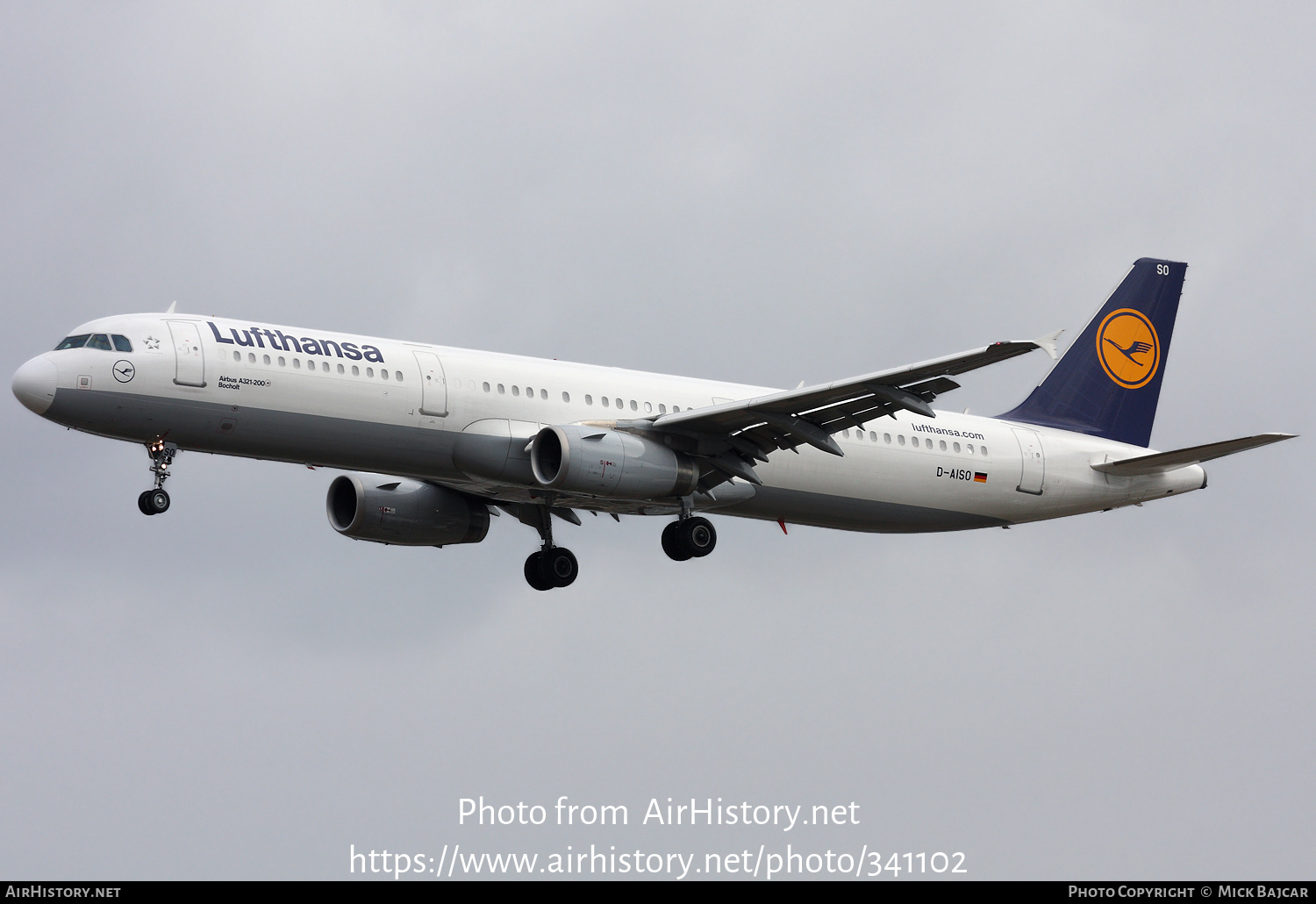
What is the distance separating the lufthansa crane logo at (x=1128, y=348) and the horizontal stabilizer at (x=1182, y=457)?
3.59m

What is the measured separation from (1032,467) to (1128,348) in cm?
633

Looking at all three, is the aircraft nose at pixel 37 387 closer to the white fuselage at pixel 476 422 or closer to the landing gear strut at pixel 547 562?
the white fuselage at pixel 476 422

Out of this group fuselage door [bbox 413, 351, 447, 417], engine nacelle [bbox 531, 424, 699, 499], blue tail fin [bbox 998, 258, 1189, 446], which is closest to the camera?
engine nacelle [bbox 531, 424, 699, 499]

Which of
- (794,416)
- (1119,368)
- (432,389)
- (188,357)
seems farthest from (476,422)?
(1119,368)

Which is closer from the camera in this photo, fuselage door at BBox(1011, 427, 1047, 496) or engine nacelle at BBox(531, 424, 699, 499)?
engine nacelle at BBox(531, 424, 699, 499)

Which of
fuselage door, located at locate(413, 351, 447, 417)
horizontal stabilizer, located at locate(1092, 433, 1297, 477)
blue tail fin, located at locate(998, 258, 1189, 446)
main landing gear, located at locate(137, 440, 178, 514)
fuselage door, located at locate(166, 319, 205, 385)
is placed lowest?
main landing gear, located at locate(137, 440, 178, 514)

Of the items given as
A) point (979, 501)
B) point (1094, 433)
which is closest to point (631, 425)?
point (979, 501)

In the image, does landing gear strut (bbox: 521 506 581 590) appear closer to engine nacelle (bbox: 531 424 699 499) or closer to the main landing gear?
engine nacelle (bbox: 531 424 699 499)

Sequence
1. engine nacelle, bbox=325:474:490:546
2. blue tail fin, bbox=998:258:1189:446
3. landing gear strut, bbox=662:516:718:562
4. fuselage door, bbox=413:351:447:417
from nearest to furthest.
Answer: fuselage door, bbox=413:351:447:417 → landing gear strut, bbox=662:516:718:562 → engine nacelle, bbox=325:474:490:546 → blue tail fin, bbox=998:258:1189:446

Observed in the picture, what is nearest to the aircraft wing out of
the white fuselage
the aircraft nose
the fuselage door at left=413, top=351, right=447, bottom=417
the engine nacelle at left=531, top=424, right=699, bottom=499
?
the engine nacelle at left=531, top=424, right=699, bottom=499

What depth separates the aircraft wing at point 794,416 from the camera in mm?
34781

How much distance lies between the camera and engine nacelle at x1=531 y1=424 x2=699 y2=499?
36375mm

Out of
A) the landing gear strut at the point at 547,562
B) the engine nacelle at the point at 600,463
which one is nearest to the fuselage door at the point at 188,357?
the engine nacelle at the point at 600,463

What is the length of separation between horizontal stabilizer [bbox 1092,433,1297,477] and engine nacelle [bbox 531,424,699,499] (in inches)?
519
